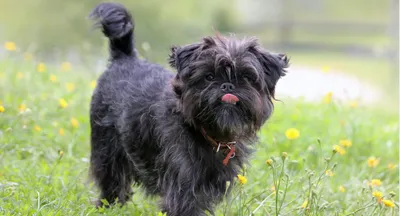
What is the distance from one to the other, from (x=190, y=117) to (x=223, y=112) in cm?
26

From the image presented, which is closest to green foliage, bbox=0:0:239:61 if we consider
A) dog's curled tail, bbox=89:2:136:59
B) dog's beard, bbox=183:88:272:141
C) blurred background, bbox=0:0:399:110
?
blurred background, bbox=0:0:399:110

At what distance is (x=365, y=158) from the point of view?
5.83 meters

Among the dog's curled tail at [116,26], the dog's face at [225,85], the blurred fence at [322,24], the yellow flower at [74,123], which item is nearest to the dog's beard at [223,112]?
the dog's face at [225,85]

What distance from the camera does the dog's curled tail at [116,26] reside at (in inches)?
187

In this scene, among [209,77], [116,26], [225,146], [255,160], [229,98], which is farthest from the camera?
[255,160]

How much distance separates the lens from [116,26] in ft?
15.6

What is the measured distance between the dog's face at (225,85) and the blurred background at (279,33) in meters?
3.51

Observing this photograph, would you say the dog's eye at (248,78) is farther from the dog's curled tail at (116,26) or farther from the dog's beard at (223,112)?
the dog's curled tail at (116,26)

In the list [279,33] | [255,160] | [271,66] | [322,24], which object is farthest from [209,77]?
[279,33]

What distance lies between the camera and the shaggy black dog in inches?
134

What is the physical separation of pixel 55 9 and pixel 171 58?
16.0 m

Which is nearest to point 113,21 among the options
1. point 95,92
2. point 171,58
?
point 95,92

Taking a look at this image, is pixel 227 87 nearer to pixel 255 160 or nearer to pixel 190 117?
pixel 190 117

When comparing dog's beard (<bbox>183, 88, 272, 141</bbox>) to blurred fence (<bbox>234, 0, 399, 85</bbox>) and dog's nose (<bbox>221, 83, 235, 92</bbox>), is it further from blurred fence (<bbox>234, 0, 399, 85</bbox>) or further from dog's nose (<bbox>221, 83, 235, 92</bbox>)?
blurred fence (<bbox>234, 0, 399, 85</bbox>)
